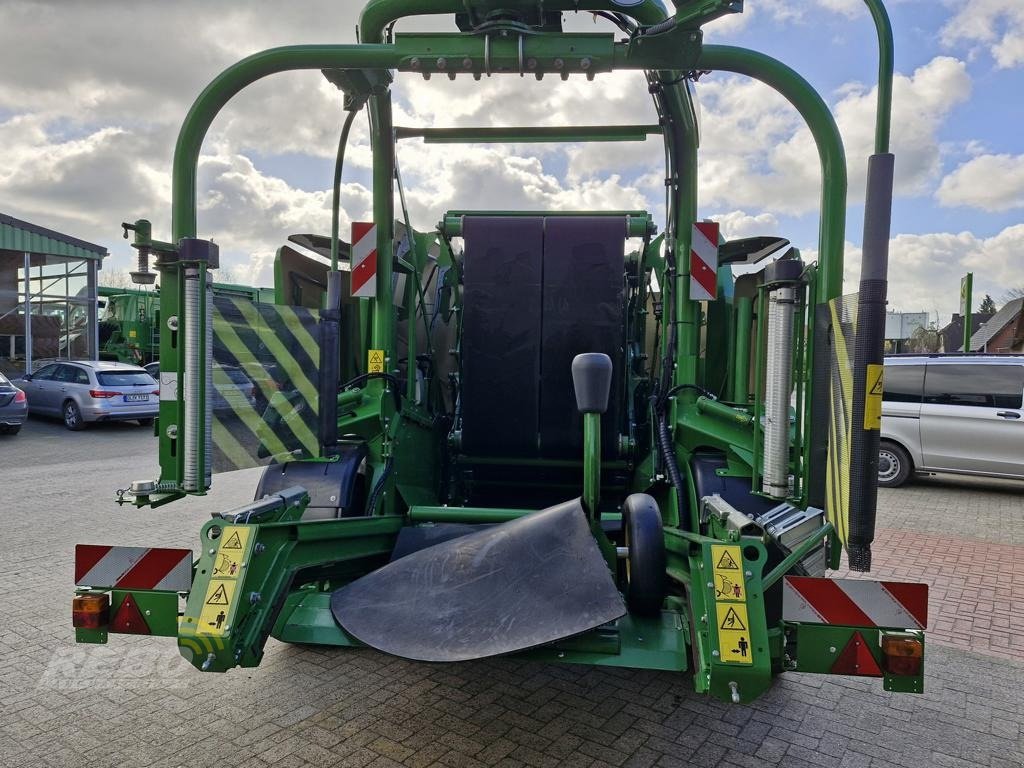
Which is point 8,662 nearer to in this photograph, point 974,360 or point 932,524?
A: point 932,524

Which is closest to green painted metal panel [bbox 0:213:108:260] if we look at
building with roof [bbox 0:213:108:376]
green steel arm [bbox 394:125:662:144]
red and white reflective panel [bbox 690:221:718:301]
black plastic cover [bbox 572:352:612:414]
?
building with roof [bbox 0:213:108:376]

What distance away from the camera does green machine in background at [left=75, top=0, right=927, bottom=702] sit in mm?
2674

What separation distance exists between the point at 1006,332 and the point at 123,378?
122 ft

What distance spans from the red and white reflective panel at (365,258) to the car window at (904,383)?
8.63 m

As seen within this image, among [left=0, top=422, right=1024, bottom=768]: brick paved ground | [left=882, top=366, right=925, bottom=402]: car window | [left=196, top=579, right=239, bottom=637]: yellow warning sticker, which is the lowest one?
[left=0, top=422, right=1024, bottom=768]: brick paved ground

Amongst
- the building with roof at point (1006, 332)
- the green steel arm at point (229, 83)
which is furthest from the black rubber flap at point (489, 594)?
the building with roof at point (1006, 332)

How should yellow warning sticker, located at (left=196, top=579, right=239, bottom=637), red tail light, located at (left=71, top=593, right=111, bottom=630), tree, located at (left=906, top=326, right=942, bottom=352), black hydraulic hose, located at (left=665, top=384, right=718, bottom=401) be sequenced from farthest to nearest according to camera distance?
tree, located at (left=906, top=326, right=942, bottom=352)
black hydraulic hose, located at (left=665, top=384, right=718, bottom=401)
red tail light, located at (left=71, top=593, right=111, bottom=630)
yellow warning sticker, located at (left=196, top=579, right=239, bottom=637)

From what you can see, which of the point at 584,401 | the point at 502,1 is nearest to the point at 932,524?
the point at 584,401

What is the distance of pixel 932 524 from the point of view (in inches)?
329

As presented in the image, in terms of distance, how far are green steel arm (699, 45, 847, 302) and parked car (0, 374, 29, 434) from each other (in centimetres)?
1524

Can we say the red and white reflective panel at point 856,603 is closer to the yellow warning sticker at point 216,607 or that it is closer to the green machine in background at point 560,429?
the green machine in background at point 560,429

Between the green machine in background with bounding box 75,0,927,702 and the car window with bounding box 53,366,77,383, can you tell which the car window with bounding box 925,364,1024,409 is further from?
the car window with bounding box 53,366,77,383

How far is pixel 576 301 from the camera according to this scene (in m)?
4.31

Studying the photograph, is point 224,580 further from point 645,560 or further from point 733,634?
point 733,634
